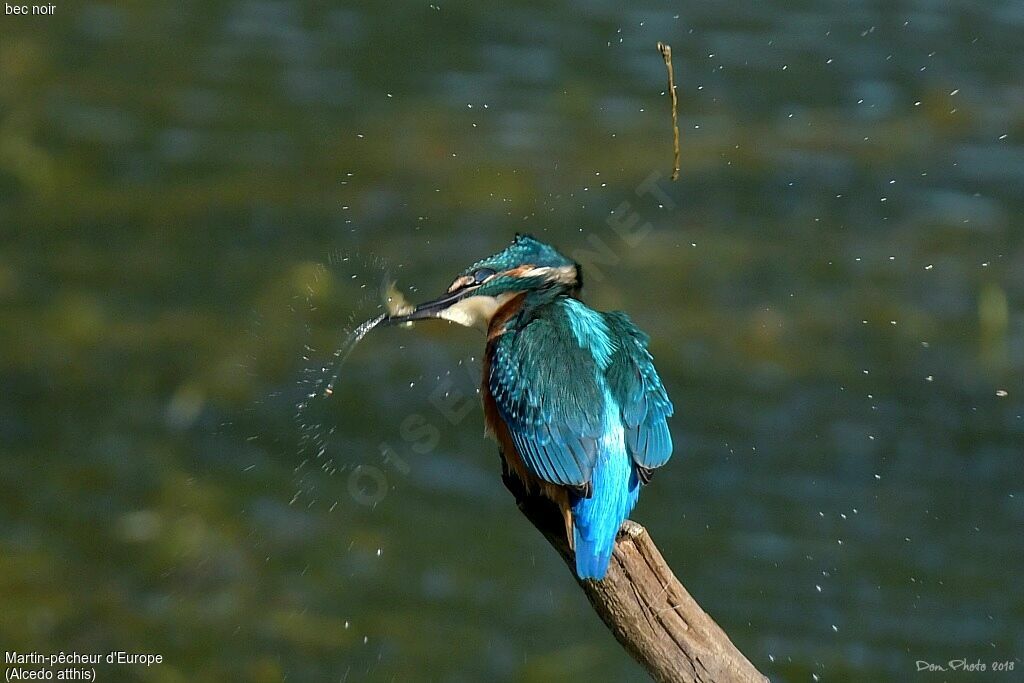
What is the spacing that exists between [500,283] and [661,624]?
69cm

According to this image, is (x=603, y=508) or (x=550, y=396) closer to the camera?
(x=603, y=508)

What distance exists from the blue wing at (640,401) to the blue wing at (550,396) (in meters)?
0.04

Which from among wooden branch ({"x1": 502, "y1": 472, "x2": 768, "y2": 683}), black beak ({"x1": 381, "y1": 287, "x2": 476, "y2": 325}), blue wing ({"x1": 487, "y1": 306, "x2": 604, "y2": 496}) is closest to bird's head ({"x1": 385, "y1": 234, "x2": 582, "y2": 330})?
black beak ({"x1": 381, "y1": 287, "x2": 476, "y2": 325})

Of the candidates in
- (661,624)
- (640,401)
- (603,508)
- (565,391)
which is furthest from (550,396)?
(661,624)

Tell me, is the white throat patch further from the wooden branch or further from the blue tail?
the wooden branch

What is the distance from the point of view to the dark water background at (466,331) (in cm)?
338

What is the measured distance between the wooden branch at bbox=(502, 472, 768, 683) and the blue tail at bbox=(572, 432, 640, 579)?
0.03 meters

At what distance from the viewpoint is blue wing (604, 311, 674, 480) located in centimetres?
180

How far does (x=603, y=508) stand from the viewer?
170 centimetres

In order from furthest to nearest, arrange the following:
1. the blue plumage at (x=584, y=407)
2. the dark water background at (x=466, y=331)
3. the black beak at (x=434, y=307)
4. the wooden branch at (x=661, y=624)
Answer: the dark water background at (x=466, y=331) → the black beak at (x=434, y=307) → the blue plumage at (x=584, y=407) → the wooden branch at (x=661, y=624)

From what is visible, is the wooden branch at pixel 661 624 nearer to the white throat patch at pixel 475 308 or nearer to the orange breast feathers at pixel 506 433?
the orange breast feathers at pixel 506 433

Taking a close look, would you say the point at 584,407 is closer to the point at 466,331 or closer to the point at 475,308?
the point at 475,308

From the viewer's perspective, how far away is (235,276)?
11.9 feet

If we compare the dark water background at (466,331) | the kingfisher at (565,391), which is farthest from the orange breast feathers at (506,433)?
the dark water background at (466,331)
